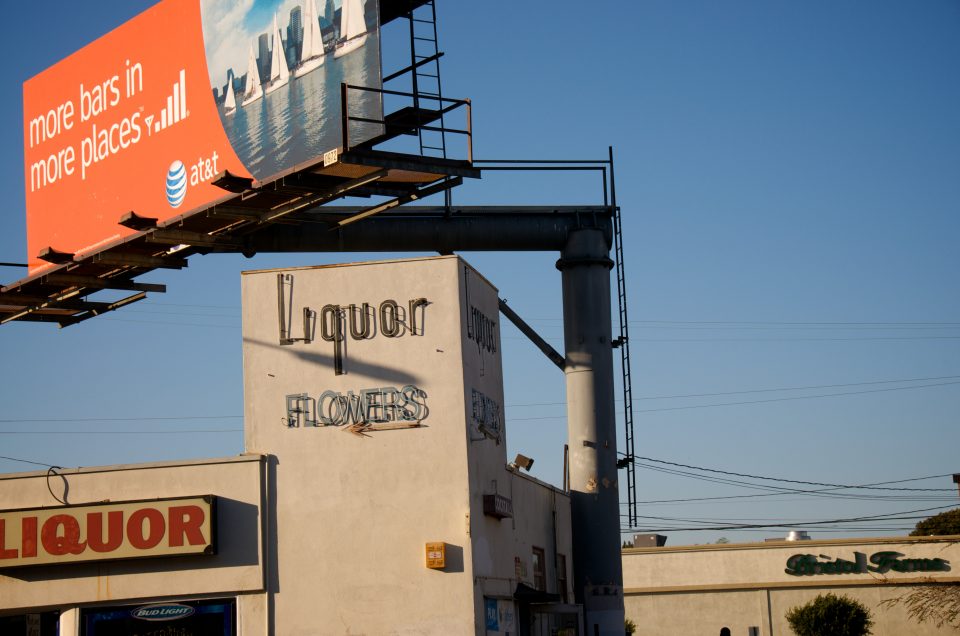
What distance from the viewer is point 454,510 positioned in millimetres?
20406

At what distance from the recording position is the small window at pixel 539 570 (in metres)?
24.4

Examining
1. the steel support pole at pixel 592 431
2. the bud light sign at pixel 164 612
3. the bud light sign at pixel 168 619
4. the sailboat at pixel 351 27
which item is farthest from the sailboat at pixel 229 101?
the steel support pole at pixel 592 431

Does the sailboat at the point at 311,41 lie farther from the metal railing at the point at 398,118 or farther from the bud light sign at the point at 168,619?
the bud light sign at the point at 168,619

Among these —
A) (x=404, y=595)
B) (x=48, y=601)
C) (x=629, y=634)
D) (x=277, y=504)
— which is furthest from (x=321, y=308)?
(x=629, y=634)

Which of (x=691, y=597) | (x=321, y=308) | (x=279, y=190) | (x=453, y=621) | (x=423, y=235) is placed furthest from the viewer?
(x=691, y=597)

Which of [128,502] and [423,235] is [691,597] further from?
[128,502]

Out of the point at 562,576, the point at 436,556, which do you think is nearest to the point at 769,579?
the point at 562,576

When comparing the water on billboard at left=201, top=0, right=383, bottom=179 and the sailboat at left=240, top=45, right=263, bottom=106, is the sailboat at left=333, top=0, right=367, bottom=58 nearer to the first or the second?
the water on billboard at left=201, top=0, right=383, bottom=179

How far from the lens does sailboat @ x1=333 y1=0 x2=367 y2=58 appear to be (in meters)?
16.9

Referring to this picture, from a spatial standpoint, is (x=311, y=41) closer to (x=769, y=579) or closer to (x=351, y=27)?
(x=351, y=27)

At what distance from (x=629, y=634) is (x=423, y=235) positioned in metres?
27.5

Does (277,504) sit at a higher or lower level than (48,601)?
higher

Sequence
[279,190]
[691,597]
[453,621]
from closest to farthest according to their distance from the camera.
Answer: [279,190], [453,621], [691,597]

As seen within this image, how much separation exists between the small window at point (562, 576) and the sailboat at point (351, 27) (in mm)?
13087
